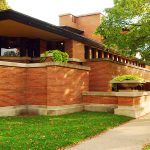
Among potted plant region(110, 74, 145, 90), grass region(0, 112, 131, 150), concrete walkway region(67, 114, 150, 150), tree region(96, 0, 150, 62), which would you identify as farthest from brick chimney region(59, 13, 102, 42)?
concrete walkway region(67, 114, 150, 150)

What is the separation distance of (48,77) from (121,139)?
7158 mm

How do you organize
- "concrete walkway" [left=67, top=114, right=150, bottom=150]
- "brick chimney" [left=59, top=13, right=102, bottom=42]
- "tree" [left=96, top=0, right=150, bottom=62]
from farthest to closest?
"brick chimney" [left=59, top=13, right=102, bottom=42]
"tree" [left=96, top=0, right=150, bottom=62]
"concrete walkway" [left=67, top=114, right=150, bottom=150]

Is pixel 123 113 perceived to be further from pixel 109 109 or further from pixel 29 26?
pixel 29 26

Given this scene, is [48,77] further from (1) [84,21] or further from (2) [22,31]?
(1) [84,21]

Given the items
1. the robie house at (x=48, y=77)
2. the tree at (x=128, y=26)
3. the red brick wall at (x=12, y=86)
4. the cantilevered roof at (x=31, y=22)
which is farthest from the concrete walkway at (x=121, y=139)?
the tree at (x=128, y=26)

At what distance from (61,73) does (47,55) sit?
208 cm

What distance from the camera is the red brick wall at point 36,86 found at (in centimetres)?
1577

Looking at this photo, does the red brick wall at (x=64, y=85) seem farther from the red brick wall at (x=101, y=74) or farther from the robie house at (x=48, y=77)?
the red brick wall at (x=101, y=74)

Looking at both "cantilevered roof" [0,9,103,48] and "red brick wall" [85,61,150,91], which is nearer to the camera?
"cantilevered roof" [0,9,103,48]

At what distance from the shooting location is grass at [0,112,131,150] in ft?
29.7

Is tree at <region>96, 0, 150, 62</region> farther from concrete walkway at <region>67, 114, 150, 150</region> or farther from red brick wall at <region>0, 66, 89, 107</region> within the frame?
concrete walkway at <region>67, 114, 150, 150</region>

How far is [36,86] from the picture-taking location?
16828mm

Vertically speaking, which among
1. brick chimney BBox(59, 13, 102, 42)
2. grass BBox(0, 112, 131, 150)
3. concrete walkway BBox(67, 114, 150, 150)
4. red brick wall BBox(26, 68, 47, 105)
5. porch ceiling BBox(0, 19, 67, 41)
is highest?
brick chimney BBox(59, 13, 102, 42)

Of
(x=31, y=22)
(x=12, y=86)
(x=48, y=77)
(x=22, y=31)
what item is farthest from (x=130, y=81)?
(x=22, y=31)
